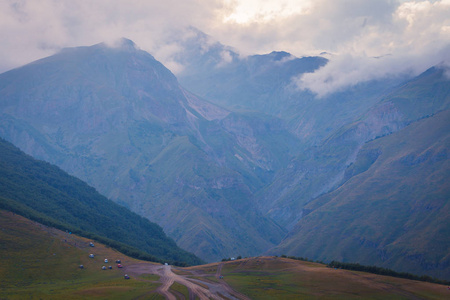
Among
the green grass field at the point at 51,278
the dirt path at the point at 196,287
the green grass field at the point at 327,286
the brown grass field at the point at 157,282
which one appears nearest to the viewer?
the green grass field at the point at 51,278

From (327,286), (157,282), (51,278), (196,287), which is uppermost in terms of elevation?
(51,278)

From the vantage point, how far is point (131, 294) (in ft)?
481

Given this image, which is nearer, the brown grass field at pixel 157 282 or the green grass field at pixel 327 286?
the brown grass field at pixel 157 282

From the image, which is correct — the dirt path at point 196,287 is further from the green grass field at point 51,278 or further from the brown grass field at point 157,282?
the green grass field at point 51,278

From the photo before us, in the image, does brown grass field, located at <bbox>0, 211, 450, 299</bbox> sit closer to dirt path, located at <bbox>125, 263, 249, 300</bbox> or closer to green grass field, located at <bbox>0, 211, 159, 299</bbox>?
green grass field, located at <bbox>0, 211, 159, 299</bbox>

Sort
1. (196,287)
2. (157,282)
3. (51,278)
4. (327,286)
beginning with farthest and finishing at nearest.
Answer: (51,278), (157,282), (196,287), (327,286)

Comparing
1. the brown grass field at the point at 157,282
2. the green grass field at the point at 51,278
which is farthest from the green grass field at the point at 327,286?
the green grass field at the point at 51,278

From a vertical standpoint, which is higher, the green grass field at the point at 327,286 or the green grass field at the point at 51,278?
the green grass field at the point at 51,278

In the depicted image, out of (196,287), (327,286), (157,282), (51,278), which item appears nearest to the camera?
(327,286)

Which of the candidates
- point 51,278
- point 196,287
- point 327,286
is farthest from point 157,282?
point 327,286

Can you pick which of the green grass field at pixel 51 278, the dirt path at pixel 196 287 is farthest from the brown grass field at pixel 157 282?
the dirt path at pixel 196 287

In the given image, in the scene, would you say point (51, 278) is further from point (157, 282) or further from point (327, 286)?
point (327, 286)

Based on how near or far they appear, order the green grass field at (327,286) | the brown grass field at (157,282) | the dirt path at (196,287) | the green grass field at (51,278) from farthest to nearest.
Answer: the dirt path at (196,287), the green grass field at (327,286), the brown grass field at (157,282), the green grass field at (51,278)

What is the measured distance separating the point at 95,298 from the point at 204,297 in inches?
1349
